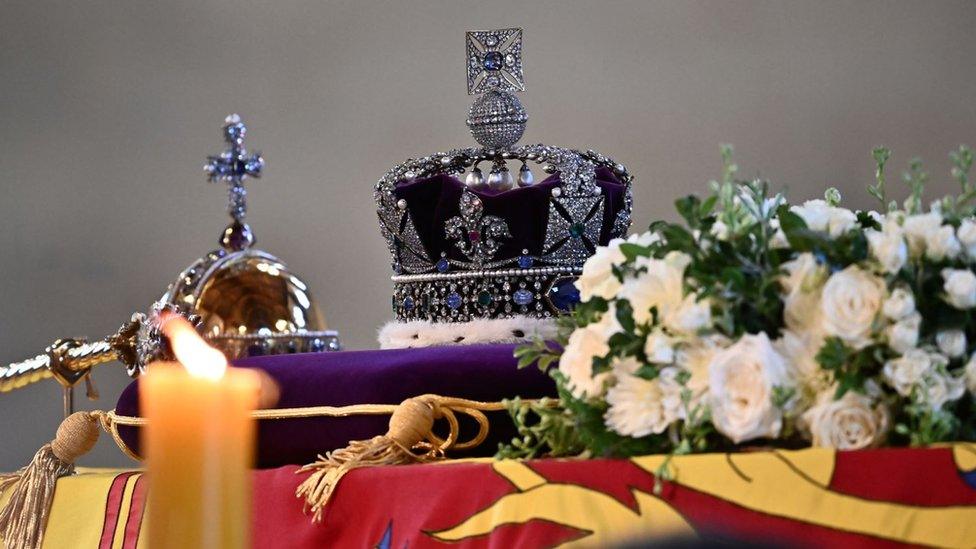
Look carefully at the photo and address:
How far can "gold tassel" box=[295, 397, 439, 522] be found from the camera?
1156 mm

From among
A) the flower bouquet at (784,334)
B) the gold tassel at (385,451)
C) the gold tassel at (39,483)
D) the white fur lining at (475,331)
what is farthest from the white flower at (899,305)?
the gold tassel at (39,483)

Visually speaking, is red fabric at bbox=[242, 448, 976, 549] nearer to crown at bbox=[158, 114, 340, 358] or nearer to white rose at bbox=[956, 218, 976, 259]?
white rose at bbox=[956, 218, 976, 259]

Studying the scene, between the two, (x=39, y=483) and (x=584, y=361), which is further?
(x=39, y=483)

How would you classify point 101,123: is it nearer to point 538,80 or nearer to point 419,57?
point 419,57

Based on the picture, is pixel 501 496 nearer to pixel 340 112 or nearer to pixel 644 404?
pixel 644 404

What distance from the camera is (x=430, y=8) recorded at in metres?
2.93

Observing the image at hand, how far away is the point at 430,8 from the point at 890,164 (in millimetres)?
972

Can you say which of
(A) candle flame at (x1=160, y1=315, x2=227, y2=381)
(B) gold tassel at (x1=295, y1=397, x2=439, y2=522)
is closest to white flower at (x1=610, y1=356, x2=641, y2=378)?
(B) gold tassel at (x1=295, y1=397, x2=439, y2=522)

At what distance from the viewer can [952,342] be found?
2.68 ft

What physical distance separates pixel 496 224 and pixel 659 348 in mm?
730

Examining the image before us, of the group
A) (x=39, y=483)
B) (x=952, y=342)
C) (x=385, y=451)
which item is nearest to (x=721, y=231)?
(x=952, y=342)

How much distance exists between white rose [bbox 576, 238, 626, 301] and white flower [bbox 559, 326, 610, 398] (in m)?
0.03

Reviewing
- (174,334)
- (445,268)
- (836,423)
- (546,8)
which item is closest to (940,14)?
(546,8)

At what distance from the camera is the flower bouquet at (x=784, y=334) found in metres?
0.81
